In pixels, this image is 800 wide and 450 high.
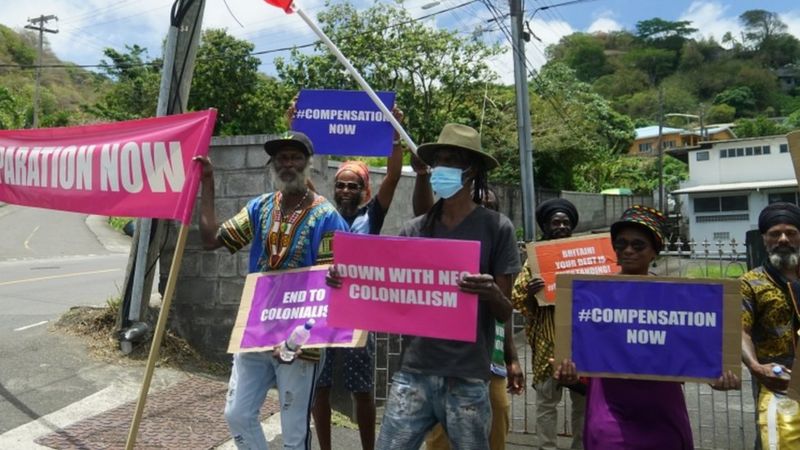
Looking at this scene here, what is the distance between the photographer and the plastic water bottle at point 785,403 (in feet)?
10.3

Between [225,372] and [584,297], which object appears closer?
[584,297]

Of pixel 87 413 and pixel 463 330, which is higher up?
pixel 463 330

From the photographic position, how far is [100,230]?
29766mm

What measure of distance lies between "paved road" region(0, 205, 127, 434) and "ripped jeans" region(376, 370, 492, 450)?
303 cm

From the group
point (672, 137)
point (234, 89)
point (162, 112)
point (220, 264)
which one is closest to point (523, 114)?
point (162, 112)

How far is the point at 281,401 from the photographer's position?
328 centimetres

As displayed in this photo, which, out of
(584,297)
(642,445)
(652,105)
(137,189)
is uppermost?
(652,105)

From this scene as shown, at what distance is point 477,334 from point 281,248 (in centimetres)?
111

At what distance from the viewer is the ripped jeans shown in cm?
283

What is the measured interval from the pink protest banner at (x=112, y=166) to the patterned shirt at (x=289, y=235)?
0.45 meters

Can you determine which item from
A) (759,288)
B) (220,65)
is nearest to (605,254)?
(759,288)

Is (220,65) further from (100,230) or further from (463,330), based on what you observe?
(463,330)

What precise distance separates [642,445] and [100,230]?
3022 cm

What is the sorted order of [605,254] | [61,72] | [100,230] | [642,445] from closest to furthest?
[642,445] → [605,254] → [100,230] → [61,72]
